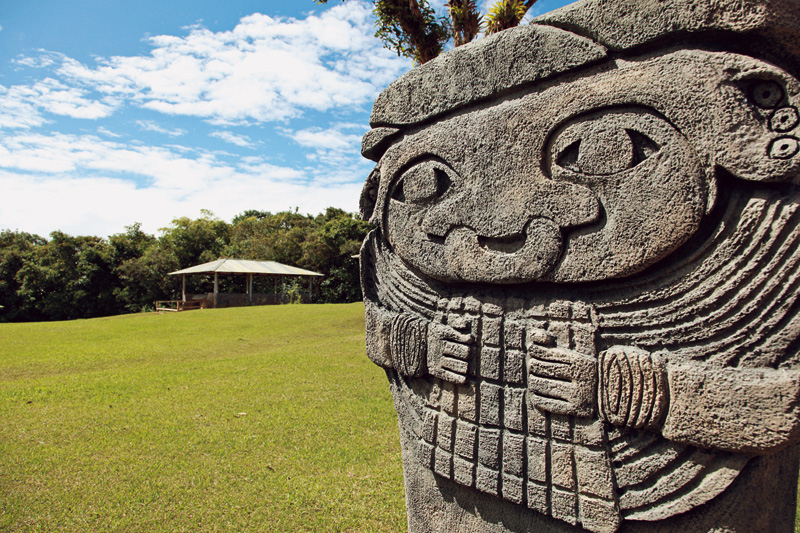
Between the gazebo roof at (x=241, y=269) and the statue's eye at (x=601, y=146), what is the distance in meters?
16.9

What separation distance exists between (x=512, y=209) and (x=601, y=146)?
34 centimetres

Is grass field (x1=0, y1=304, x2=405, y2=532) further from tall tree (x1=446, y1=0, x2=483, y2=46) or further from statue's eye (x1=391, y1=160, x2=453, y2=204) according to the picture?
tall tree (x1=446, y1=0, x2=483, y2=46)

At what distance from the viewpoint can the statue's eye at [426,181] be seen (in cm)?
183

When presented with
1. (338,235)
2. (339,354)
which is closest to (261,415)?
(339,354)

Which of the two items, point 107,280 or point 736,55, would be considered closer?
point 736,55

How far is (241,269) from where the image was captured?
1777 cm

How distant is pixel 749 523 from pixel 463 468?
0.86m

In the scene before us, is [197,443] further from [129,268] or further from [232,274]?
[129,268]

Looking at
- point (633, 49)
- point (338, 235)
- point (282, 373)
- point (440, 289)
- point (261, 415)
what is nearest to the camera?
point (633, 49)

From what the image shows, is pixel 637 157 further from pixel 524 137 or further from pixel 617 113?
pixel 524 137

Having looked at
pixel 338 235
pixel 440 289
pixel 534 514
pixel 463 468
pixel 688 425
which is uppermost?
pixel 338 235

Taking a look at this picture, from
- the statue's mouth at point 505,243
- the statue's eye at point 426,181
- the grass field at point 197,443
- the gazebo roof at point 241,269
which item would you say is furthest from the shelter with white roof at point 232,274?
the statue's mouth at point 505,243

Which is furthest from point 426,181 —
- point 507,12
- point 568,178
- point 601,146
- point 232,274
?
point 232,274

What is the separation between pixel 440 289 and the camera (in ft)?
6.23
